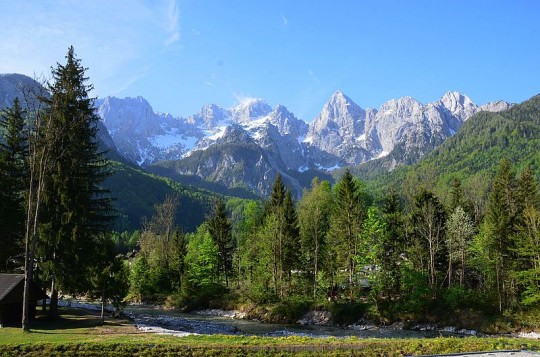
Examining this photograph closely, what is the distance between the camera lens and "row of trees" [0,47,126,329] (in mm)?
33697

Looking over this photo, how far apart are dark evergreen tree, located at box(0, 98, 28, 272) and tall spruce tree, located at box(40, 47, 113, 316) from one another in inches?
226

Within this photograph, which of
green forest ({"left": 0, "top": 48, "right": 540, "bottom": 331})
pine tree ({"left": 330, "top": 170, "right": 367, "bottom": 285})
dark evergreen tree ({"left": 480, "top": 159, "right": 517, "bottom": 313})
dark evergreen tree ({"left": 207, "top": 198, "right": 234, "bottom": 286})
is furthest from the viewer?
dark evergreen tree ({"left": 207, "top": 198, "right": 234, "bottom": 286})

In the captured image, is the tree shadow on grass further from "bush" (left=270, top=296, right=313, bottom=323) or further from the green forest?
"bush" (left=270, top=296, right=313, bottom=323)

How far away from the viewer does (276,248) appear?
55.5 metres

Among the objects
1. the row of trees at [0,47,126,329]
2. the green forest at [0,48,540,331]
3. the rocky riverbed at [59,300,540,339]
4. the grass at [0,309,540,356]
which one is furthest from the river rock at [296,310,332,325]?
the grass at [0,309,540,356]

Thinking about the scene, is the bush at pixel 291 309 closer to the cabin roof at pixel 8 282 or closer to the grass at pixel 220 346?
the grass at pixel 220 346

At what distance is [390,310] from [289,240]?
15.0 m

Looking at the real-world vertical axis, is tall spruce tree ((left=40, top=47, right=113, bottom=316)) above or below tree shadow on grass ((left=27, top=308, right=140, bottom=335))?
above

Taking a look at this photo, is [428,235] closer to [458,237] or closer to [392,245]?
[458,237]

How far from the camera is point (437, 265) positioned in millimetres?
54344

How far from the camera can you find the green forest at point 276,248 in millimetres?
35000

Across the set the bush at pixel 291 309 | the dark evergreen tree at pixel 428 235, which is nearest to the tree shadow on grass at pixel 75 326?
the bush at pixel 291 309

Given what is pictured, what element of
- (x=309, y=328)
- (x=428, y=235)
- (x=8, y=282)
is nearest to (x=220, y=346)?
(x=8, y=282)

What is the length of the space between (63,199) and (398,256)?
1478 inches
